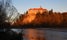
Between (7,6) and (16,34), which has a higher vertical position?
(7,6)

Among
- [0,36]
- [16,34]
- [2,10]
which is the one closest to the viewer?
[0,36]

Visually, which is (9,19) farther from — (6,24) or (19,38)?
(19,38)

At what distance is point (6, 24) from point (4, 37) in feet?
5.66

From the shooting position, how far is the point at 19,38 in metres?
18.4

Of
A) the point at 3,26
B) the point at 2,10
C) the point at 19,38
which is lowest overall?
the point at 19,38

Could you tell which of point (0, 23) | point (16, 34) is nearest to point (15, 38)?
point (16, 34)

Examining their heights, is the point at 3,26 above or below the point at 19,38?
above

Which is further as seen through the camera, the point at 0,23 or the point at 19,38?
the point at 19,38

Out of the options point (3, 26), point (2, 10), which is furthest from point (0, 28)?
point (2, 10)

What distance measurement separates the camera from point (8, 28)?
58.3 feet

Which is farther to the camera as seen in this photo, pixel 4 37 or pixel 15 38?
pixel 15 38

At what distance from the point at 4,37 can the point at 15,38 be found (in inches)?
76.7

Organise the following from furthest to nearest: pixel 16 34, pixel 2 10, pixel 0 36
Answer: pixel 16 34 → pixel 2 10 → pixel 0 36

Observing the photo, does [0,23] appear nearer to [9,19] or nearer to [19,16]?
[9,19]
